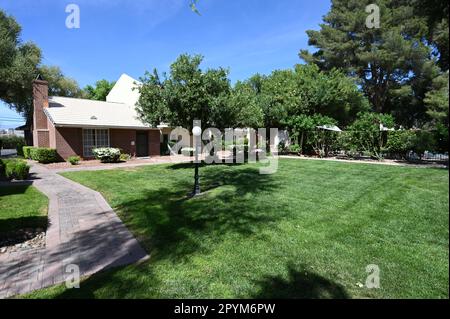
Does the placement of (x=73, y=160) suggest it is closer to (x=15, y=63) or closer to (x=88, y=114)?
(x=88, y=114)

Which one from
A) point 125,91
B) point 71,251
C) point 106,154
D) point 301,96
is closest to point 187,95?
point 71,251

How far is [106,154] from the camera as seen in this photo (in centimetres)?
1680

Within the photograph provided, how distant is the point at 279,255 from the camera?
3814 millimetres

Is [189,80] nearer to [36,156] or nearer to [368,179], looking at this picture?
[368,179]

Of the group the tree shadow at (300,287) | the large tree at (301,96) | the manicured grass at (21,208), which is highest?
the large tree at (301,96)

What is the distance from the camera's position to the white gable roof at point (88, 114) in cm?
1714

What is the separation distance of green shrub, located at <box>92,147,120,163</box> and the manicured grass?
7.58 meters

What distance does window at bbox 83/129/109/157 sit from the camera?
1798 cm

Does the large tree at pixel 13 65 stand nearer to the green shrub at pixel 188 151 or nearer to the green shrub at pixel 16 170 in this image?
the green shrub at pixel 188 151

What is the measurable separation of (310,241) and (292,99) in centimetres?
1710

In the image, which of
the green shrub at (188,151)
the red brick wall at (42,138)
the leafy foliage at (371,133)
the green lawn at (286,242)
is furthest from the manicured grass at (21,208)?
the leafy foliage at (371,133)

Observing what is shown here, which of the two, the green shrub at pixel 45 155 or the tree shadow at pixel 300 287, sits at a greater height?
the green shrub at pixel 45 155

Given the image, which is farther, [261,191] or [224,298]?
[261,191]
